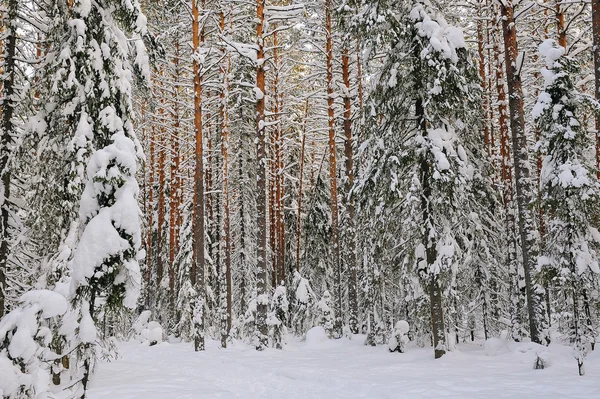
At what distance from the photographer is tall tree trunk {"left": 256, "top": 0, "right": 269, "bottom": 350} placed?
555 inches

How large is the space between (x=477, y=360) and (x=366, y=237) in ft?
25.7

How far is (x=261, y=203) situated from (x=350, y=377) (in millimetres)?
7252

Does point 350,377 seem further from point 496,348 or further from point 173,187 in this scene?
point 173,187

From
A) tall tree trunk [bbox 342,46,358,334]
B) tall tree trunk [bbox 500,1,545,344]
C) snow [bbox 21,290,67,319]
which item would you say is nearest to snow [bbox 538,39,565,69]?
tall tree trunk [bbox 500,1,545,344]

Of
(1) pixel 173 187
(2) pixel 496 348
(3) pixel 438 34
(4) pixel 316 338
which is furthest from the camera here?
(1) pixel 173 187

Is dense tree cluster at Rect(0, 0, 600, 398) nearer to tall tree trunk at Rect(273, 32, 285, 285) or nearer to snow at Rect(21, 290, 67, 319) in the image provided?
snow at Rect(21, 290, 67, 319)

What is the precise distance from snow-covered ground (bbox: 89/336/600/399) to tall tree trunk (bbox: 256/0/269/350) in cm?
138

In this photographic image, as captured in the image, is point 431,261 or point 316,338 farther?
point 316,338

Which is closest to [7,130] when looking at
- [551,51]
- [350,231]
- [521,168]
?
[350,231]

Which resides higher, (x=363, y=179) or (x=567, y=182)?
(x=363, y=179)

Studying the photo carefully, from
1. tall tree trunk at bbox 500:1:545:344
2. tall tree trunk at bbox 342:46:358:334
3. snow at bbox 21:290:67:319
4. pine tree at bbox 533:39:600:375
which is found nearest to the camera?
snow at bbox 21:290:67:319

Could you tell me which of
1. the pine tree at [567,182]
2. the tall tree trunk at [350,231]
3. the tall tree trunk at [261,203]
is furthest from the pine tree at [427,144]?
the tall tree trunk at [350,231]

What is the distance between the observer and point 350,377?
8578 millimetres

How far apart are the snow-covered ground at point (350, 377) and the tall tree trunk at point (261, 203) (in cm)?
138
